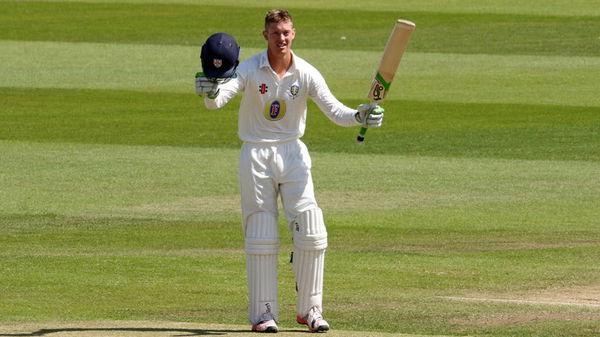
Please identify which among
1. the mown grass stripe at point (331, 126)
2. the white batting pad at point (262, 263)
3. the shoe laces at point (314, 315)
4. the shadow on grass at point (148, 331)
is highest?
the white batting pad at point (262, 263)

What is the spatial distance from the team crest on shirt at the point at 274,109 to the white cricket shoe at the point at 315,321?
139 centimetres

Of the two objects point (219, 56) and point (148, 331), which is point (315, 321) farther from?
point (219, 56)

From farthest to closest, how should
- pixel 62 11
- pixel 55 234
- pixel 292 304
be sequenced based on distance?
pixel 62 11 → pixel 55 234 → pixel 292 304

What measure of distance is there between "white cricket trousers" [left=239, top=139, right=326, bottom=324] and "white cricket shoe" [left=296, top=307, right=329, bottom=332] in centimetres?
21

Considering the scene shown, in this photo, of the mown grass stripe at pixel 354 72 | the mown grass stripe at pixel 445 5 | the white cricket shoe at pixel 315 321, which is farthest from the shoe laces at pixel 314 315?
the mown grass stripe at pixel 445 5

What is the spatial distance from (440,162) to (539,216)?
467 centimetres

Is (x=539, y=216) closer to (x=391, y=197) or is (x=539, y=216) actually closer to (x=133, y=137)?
(x=391, y=197)

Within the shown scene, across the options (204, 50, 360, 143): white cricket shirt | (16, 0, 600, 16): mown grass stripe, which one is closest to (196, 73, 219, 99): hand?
(204, 50, 360, 143): white cricket shirt

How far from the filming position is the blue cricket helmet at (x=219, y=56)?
32.5 feet

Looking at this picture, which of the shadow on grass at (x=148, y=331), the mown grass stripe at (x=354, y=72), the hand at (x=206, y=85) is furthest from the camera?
the mown grass stripe at (x=354, y=72)

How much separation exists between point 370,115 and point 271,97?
71cm

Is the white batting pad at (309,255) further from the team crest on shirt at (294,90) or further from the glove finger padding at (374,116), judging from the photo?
the team crest on shirt at (294,90)

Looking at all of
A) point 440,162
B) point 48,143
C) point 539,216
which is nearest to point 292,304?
point 539,216

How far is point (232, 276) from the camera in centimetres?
1362
